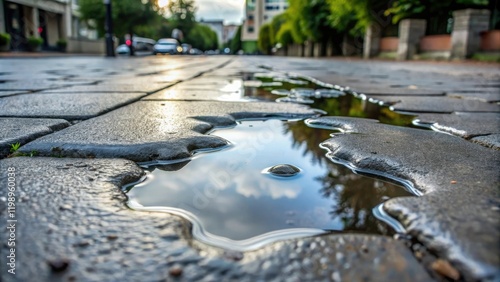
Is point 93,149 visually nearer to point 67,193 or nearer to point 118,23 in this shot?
point 67,193

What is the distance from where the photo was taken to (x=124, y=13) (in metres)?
25.6

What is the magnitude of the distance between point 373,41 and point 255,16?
59.9 m

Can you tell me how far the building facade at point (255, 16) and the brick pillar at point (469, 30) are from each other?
60467mm

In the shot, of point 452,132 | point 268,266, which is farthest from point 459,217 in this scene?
point 452,132

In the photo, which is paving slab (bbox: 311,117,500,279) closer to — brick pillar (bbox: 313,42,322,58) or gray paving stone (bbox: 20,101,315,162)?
gray paving stone (bbox: 20,101,315,162)

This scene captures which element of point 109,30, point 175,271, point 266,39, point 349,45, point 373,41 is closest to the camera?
point 175,271

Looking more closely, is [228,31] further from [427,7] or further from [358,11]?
[427,7]

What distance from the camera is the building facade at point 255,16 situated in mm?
73125

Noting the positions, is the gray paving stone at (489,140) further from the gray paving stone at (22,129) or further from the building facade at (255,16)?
the building facade at (255,16)

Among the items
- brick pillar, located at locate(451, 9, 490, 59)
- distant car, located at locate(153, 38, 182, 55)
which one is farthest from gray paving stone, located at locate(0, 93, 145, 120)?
distant car, located at locate(153, 38, 182, 55)

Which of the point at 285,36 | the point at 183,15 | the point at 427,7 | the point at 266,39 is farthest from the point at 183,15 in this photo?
the point at 427,7

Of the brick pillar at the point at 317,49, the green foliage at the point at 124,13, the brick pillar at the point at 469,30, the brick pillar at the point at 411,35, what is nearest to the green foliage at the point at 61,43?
the green foliage at the point at 124,13

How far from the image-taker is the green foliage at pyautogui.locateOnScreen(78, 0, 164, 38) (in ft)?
83.6

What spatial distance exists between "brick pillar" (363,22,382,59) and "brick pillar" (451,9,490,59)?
549 cm
